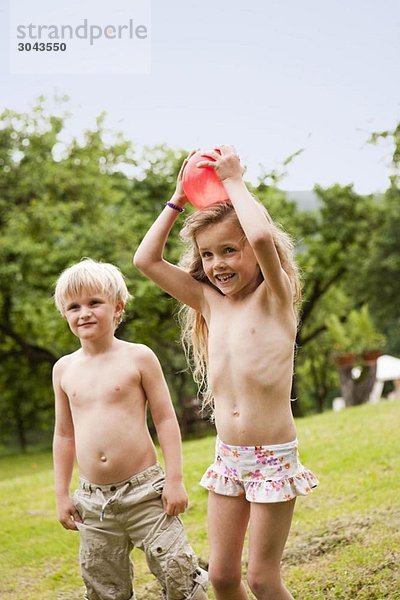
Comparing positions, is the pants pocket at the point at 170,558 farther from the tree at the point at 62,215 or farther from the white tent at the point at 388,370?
the white tent at the point at 388,370

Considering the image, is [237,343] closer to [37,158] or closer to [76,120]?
[37,158]

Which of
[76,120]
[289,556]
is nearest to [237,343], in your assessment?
[289,556]

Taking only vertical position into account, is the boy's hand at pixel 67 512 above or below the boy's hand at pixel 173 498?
below

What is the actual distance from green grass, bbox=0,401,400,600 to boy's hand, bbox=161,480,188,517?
1.06 m

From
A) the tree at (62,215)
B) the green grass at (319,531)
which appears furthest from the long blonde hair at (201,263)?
the tree at (62,215)

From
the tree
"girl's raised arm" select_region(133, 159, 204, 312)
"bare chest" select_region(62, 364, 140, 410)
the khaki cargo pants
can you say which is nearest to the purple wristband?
"girl's raised arm" select_region(133, 159, 204, 312)

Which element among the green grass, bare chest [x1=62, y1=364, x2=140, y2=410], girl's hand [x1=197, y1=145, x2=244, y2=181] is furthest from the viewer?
the green grass

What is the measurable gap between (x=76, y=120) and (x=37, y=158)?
1533 mm

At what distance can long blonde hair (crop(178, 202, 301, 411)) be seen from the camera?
8.79 feet

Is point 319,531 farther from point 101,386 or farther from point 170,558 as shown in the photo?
point 101,386

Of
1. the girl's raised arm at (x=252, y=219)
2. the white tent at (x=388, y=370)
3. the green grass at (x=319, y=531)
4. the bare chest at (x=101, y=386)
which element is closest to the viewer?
the girl's raised arm at (x=252, y=219)

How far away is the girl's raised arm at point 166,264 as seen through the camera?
2.82 m

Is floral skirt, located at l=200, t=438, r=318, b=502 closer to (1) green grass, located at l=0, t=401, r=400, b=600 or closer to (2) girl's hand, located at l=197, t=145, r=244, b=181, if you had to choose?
(2) girl's hand, located at l=197, t=145, r=244, b=181

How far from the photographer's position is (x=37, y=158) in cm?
1575
